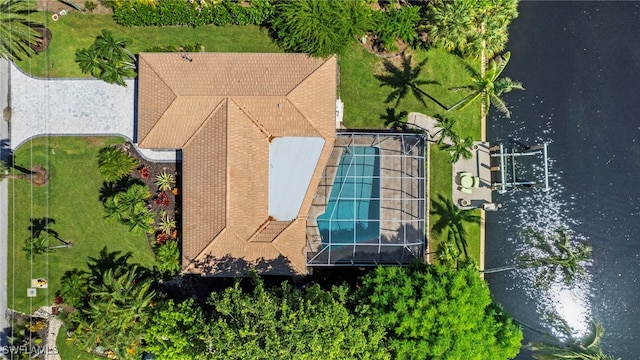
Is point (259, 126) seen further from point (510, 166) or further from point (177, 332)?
point (510, 166)

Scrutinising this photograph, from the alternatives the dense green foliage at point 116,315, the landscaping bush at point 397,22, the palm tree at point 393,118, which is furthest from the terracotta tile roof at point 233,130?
the landscaping bush at point 397,22

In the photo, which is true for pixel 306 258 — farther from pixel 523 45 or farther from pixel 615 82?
pixel 615 82

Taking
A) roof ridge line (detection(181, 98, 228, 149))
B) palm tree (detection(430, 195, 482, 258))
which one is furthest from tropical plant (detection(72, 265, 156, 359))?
palm tree (detection(430, 195, 482, 258))

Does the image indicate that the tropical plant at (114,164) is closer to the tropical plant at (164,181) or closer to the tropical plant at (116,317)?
the tropical plant at (164,181)

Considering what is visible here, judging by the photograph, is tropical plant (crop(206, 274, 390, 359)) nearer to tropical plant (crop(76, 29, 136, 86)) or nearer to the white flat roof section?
the white flat roof section

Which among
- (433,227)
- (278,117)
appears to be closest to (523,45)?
(433,227)

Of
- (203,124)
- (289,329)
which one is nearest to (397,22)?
(203,124)
